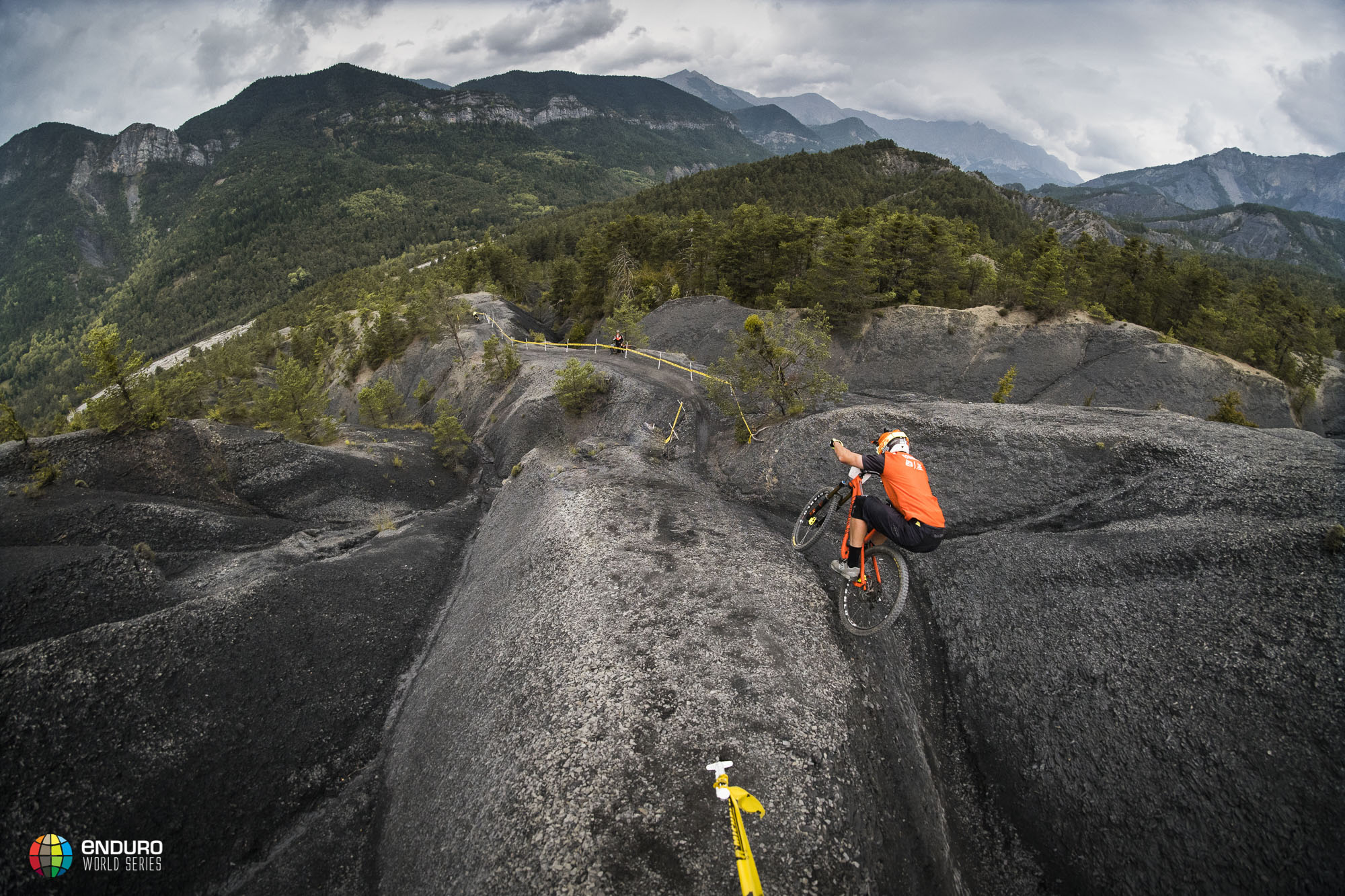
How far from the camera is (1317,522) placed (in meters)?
9.87

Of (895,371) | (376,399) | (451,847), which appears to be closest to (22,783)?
(451,847)

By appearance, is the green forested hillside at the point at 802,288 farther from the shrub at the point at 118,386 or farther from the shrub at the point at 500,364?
the shrub at the point at 500,364

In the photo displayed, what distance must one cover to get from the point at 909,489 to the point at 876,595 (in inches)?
118

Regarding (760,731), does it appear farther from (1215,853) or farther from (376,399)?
(376,399)

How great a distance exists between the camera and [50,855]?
811cm

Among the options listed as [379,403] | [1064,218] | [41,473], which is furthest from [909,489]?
[1064,218]

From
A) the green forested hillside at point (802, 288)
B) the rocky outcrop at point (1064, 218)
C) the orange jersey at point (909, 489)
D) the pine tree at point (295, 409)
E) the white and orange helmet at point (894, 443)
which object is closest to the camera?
the orange jersey at point (909, 489)

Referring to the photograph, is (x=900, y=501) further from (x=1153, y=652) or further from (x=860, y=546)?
(x=1153, y=652)

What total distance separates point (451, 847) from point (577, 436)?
19.7m

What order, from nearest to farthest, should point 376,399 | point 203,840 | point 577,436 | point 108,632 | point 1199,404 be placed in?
point 203,840 → point 108,632 → point 577,436 → point 1199,404 → point 376,399

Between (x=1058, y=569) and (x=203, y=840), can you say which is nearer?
(x=203, y=840)

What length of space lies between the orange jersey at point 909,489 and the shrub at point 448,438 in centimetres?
2342

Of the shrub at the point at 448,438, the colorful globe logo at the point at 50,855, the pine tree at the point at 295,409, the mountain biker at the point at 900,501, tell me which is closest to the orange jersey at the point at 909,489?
the mountain biker at the point at 900,501

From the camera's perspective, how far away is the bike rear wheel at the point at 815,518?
12.8 metres
